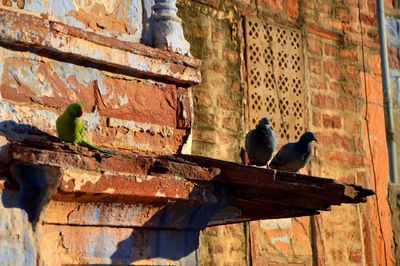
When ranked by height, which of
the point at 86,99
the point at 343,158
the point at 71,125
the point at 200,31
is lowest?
the point at 71,125

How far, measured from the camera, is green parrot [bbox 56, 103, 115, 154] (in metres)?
4.72

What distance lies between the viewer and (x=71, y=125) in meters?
4.74

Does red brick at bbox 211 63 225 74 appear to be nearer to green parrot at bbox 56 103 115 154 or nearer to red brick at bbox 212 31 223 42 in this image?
red brick at bbox 212 31 223 42

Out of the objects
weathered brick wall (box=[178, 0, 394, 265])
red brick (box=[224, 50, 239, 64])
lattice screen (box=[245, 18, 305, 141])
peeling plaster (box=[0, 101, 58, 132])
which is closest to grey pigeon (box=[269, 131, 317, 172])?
weathered brick wall (box=[178, 0, 394, 265])

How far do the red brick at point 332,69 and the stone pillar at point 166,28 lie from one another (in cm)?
313

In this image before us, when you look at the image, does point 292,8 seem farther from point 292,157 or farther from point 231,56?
point 292,157

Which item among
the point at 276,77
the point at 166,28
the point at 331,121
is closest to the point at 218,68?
the point at 276,77

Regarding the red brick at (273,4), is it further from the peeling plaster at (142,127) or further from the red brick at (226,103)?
the peeling plaster at (142,127)

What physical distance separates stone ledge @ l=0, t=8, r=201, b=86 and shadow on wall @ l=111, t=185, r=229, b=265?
81 centimetres

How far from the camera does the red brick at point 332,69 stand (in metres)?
8.52

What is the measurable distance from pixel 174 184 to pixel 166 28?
1087mm

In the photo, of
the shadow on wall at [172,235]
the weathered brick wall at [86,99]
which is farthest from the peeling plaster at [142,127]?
the shadow on wall at [172,235]

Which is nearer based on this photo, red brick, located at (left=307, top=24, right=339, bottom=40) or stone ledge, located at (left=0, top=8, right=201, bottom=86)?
stone ledge, located at (left=0, top=8, right=201, bottom=86)

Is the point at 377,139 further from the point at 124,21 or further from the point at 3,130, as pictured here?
the point at 3,130
